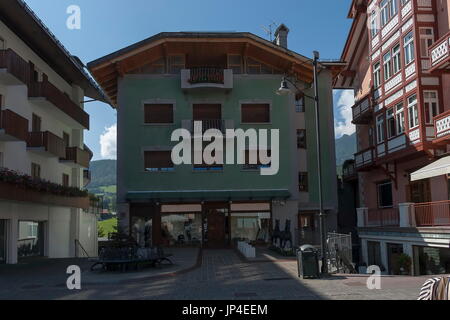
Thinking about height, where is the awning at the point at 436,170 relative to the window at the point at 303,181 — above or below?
below

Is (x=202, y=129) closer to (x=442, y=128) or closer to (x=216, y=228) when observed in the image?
(x=216, y=228)

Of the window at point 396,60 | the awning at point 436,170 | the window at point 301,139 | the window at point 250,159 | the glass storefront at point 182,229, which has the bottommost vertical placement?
the glass storefront at point 182,229

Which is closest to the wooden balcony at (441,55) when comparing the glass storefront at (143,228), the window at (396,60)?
the window at (396,60)

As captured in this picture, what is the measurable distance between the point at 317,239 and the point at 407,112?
378 inches

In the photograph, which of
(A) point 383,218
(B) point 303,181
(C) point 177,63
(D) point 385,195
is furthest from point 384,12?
(C) point 177,63

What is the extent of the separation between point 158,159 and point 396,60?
571 inches

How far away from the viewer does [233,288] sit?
544 inches

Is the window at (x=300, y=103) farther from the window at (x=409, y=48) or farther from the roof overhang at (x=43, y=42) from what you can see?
the roof overhang at (x=43, y=42)

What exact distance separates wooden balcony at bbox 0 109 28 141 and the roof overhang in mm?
4594

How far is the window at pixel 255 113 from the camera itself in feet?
104

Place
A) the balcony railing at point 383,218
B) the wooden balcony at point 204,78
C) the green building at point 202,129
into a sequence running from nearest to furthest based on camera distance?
the balcony railing at point 383,218, the green building at point 202,129, the wooden balcony at point 204,78

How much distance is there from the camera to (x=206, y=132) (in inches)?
1185

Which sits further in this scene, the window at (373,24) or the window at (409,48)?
the window at (373,24)

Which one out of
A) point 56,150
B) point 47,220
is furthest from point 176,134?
point 47,220
